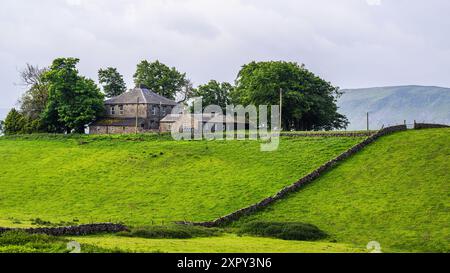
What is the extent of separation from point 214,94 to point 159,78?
1291cm

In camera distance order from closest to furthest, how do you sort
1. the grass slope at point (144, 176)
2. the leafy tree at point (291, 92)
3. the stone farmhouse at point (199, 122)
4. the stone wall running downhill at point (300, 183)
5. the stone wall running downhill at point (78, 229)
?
1. the stone wall running downhill at point (78, 229)
2. the stone wall running downhill at point (300, 183)
3. the grass slope at point (144, 176)
4. the leafy tree at point (291, 92)
5. the stone farmhouse at point (199, 122)

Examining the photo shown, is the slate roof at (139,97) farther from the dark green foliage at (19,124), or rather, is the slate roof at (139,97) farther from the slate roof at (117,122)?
the dark green foliage at (19,124)

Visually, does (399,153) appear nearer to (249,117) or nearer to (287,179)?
(287,179)

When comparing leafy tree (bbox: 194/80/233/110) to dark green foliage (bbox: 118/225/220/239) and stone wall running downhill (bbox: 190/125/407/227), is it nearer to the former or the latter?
stone wall running downhill (bbox: 190/125/407/227)

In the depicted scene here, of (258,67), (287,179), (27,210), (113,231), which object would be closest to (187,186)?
(287,179)

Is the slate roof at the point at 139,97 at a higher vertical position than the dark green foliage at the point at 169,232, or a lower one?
higher

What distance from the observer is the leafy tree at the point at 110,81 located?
126m

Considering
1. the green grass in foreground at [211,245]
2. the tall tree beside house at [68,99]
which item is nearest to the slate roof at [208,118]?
the tall tree beside house at [68,99]

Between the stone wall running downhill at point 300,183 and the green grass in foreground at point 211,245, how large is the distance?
770 centimetres

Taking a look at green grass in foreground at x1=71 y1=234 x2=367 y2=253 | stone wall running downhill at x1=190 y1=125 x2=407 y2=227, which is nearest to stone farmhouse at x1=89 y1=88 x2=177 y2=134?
stone wall running downhill at x1=190 y1=125 x2=407 y2=227

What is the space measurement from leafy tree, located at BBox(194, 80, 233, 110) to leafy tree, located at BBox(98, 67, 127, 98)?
58.6 feet

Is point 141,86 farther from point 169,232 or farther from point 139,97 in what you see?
point 169,232

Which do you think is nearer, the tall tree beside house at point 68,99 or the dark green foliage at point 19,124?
the tall tree beside house at point 68,99

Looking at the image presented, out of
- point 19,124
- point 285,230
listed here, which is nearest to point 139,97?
point 19,124
